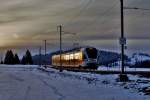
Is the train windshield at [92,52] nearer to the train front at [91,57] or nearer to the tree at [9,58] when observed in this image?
the train front at [91,57]

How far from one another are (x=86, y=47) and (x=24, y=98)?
5124 cm

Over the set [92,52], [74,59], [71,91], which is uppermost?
[92,52]

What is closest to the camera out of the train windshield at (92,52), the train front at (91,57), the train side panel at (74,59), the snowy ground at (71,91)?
the snowy ground at (71,91)

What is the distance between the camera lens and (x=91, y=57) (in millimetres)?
70750

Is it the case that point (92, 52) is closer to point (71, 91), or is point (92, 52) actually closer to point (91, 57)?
point (91, 57)

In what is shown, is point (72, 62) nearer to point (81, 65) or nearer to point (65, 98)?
point (81, 65)

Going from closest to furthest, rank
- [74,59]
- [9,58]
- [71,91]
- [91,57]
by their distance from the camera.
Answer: [71,91] → [91,57] → [74,59] → [9,58]

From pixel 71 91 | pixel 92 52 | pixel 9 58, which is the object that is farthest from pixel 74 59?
pixel 9 58

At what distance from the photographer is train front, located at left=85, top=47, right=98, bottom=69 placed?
70.1m

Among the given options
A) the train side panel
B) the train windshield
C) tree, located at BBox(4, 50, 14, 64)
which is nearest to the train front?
the train windshield

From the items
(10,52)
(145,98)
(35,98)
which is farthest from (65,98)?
(10,52)

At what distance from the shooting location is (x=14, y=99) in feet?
64.3

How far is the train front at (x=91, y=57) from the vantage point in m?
70.1

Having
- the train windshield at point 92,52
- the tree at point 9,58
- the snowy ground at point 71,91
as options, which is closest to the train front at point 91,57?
the train windshield at point 92,52
